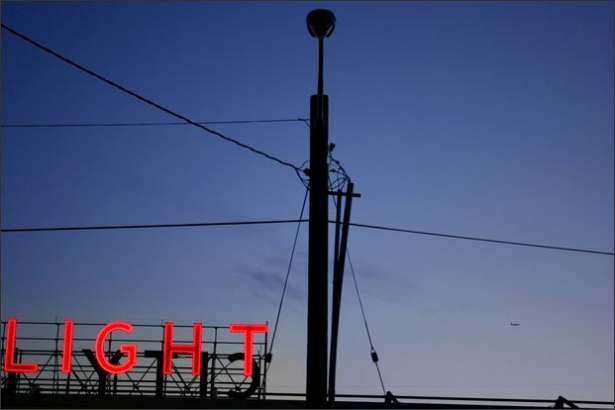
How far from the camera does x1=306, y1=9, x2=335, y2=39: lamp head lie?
12781mm

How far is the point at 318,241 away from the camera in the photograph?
469 inches

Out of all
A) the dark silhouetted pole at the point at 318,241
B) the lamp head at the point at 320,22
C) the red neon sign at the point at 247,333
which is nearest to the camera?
the dark silhouetted pole at the point at 318,241

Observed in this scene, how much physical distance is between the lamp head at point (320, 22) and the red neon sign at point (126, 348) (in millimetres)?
11444

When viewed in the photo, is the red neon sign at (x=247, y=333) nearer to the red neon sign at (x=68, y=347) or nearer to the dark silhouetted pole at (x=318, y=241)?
the red neon sign at (x=68, y=347)

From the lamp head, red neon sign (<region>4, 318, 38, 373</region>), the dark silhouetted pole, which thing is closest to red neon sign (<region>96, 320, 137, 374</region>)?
red neon sign (<region>4, 318, 38, 373</region>)

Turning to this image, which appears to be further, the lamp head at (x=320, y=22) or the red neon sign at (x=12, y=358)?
the red neon sign at (x=12, y=358)

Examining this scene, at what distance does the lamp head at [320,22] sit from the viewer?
41.9ft

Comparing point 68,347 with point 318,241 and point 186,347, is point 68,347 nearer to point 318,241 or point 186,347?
point 186,347

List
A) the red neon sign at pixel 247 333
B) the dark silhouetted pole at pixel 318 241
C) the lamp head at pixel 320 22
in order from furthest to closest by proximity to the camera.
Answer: the red neon sign at pixel 247 333 < the lamp head at pixel 320 22 < the dark silhouetted pole at pixel 318 241

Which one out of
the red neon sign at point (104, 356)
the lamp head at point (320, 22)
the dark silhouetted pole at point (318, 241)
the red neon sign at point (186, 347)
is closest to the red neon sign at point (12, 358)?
the red neon sign at point (104, 356)

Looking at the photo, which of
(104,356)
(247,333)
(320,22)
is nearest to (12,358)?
(104,356)

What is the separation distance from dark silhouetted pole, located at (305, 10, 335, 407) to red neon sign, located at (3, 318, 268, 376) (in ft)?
34.3

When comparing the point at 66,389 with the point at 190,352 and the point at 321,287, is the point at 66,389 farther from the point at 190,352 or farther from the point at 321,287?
the point at 321,287

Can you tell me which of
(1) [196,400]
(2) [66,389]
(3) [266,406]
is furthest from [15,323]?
(3) [266,406]
